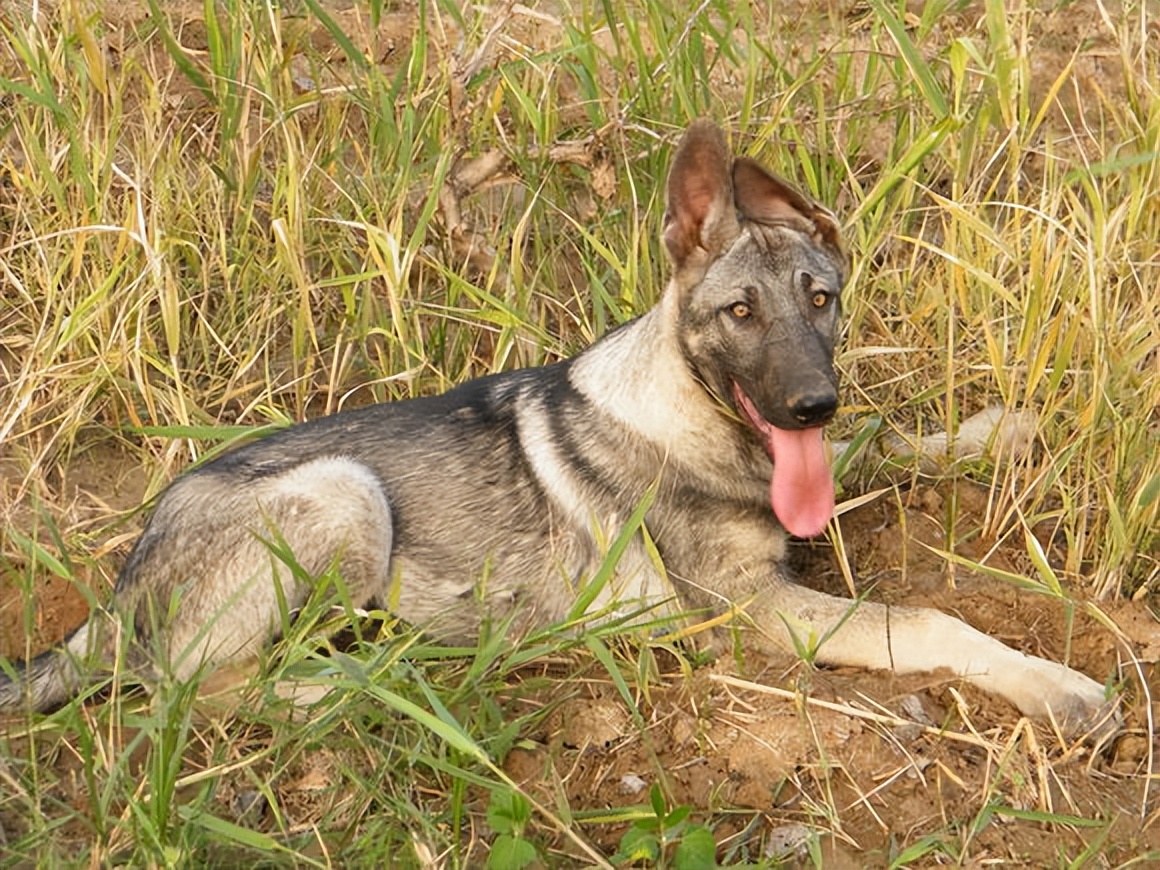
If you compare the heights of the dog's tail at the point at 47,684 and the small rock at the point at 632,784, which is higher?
the dog's tail at the point at 47,684

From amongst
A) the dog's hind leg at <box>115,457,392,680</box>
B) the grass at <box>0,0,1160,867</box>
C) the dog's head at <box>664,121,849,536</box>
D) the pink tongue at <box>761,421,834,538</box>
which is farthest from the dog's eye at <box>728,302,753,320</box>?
the dog's hind leg at <box>115,457,392,680</box>

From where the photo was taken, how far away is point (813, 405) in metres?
3.38

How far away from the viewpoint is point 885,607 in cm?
361

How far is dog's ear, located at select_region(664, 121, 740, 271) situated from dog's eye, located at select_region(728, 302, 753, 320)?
153 millimetres

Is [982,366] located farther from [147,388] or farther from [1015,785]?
[147,388]

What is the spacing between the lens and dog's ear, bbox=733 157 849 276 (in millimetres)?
3662

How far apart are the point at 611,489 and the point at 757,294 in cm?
61

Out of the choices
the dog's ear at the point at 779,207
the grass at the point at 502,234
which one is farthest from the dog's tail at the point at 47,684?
the dog's ear at the point at 779,207

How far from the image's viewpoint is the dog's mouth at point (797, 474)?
11.7 ft

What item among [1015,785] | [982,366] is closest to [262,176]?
[982,366]

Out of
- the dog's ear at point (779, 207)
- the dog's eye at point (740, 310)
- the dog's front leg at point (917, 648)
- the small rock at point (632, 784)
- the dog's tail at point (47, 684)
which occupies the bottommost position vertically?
the small rock at point (632, 784)

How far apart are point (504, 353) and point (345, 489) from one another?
0.90 metres

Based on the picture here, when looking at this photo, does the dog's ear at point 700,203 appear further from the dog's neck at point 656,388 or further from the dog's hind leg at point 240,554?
the dog's hind leg at point 240,554

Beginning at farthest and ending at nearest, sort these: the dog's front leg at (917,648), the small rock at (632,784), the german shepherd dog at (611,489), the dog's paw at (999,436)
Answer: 1. the dog's paw at (999,436)
2. the german shepherd dog at (611,489)
3. the dog's front leg at (917,648)
4. the small rock at (632,784)
